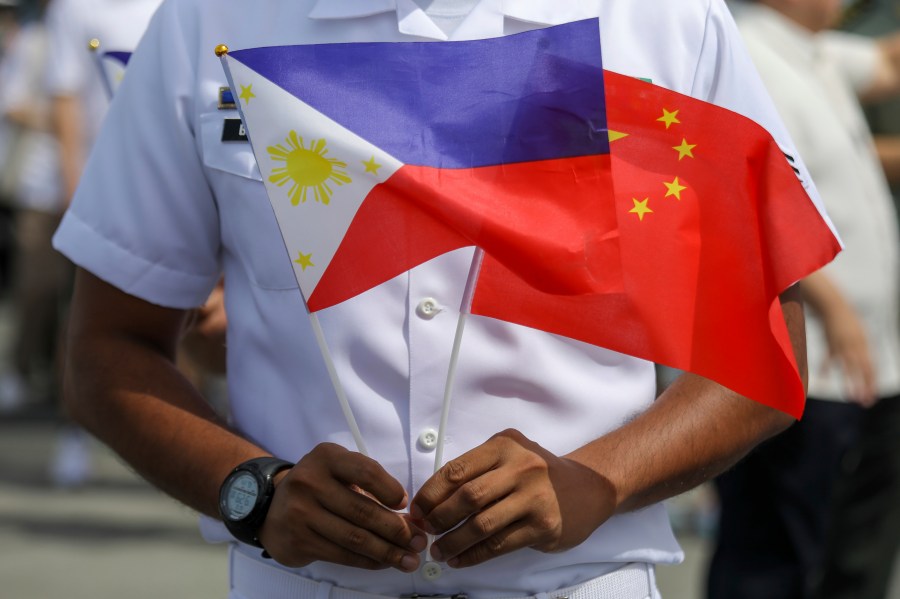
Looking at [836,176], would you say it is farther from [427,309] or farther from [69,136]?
[69,136]

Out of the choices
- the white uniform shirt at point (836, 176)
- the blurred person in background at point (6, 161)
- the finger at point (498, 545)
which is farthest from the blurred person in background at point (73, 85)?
the finger at point (498, 545)

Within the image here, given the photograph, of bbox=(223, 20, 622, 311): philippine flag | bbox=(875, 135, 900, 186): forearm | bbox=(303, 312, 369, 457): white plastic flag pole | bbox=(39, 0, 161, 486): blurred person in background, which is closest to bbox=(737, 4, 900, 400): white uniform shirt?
bbox=(875, 135, 900, 186): forearm

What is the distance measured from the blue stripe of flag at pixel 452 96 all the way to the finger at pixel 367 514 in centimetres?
46

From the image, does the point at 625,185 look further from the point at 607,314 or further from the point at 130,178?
the point at 130,178

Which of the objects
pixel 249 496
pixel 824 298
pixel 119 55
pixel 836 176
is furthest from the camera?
pixel 836 176

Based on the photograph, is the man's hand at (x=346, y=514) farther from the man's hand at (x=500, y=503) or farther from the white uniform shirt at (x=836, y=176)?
the white uniform shirt at (x=836, y=176)

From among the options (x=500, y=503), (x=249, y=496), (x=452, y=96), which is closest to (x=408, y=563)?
(x=500, y=503)

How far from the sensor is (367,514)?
1942 millimetres

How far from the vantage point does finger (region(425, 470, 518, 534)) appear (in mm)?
1934

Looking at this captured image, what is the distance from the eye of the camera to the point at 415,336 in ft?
7.07

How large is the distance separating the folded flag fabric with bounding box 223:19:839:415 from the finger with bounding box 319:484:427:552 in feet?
0.89

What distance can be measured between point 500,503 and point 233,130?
0.67m

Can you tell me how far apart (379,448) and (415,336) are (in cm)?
16

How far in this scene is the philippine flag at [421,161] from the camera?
2080 mm
